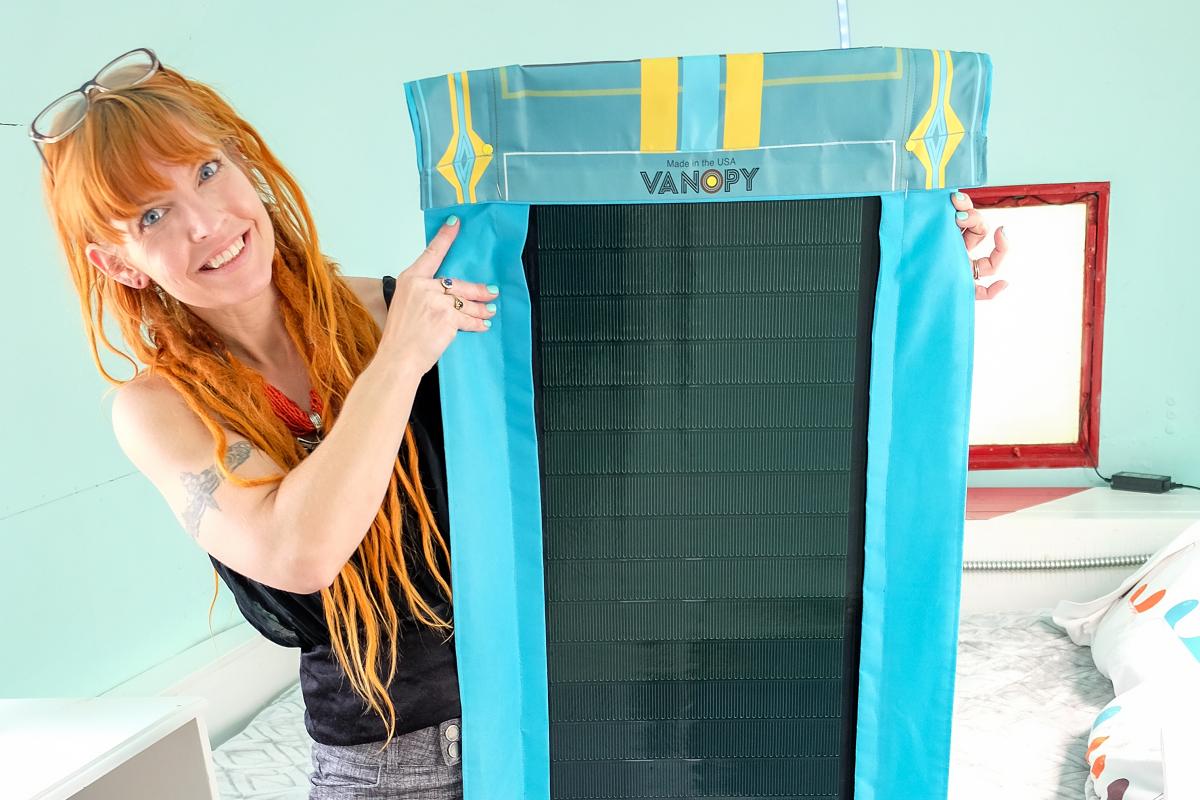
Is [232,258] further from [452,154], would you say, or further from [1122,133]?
[1122,133]

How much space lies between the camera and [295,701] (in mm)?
2354

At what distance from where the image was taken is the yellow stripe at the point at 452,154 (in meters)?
0.94

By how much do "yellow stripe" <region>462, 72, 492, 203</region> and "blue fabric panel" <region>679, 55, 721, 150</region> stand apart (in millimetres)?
197

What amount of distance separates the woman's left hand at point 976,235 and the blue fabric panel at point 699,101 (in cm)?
26

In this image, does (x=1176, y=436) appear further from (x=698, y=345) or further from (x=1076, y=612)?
(x=698, y=345)

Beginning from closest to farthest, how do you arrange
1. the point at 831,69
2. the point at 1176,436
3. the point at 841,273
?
the point at 831,69 < the point at 841,273 < the point at 1176,436

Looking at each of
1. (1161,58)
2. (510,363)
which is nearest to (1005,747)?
(510,363)

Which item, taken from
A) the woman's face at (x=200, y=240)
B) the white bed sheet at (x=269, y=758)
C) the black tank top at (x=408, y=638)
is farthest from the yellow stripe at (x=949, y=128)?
the white bed sheet at (x=269, y=758)

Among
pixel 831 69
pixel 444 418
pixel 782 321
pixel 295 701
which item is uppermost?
pixel 831 69

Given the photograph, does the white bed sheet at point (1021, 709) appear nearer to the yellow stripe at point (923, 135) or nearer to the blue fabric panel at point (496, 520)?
the blue fabric panel at point (496, 520)

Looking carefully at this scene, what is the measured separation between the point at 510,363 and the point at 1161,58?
7.65 ft

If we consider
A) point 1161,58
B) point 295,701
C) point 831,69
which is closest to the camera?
point 831,69

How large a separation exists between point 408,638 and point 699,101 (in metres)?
0.71

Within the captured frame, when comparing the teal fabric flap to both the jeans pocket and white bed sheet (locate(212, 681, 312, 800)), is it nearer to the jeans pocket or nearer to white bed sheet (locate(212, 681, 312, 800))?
the jeans pocket
